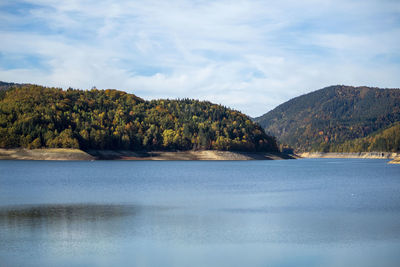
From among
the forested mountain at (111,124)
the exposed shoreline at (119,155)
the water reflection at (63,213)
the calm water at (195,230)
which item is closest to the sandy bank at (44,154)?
the exposed shoreline at (119,155)

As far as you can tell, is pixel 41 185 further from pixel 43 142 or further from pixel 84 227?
pixel 43 142

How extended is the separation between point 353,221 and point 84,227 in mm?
15435

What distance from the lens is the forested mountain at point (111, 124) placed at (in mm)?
125125

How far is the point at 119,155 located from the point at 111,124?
23532 millimetres

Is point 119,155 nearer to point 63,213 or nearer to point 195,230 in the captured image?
point 63,213

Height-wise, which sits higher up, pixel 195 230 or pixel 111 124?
pixel 111 124

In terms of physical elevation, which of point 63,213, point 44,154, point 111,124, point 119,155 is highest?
point 111,124

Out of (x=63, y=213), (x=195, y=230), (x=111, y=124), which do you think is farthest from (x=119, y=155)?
(x=195, y=230)

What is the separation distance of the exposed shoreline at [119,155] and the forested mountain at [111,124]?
2448mm

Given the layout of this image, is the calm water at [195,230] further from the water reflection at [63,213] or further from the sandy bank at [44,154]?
the sandy bank at [44,154]

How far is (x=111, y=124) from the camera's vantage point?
6107 inches

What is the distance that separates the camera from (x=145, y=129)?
163 metres

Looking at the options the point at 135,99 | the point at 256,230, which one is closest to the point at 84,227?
the point at 256,230

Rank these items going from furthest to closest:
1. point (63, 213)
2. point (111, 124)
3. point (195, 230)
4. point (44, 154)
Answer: point (111, 124), point (44, 154), point (63, 213), point (195, 230)
